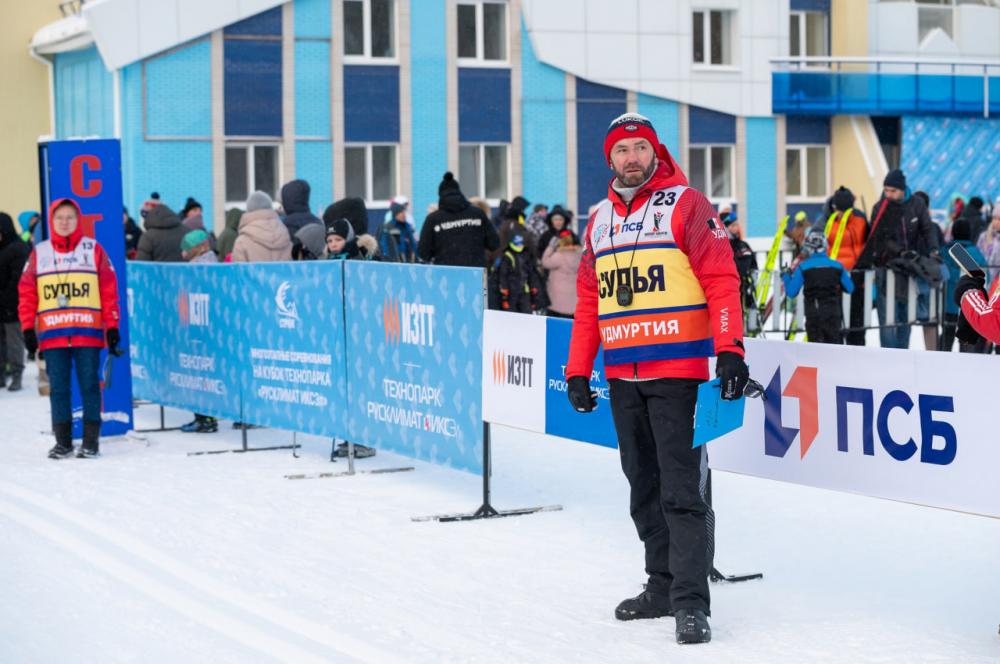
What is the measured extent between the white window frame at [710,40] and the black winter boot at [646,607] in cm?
3232

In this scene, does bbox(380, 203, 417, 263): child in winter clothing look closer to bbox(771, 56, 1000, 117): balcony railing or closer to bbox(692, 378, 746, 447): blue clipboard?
bbox(692, 378, 746, 447): blue clipboard

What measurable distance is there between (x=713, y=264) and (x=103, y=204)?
766 cm

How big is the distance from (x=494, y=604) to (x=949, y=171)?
35735mm

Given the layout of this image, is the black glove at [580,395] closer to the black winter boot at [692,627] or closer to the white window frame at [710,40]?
the black winter boot at [692,627]

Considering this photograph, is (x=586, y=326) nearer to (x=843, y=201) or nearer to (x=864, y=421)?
(x=864, y=421)

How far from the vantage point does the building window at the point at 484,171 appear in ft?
117

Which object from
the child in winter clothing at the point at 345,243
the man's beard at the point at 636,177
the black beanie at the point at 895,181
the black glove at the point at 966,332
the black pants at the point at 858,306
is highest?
the black beanie at the point at 895,181

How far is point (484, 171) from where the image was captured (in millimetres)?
35812

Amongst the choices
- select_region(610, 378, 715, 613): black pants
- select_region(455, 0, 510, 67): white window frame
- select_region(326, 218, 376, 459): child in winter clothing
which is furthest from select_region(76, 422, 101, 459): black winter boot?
select_region(455, 0, 510, 67): white window frame

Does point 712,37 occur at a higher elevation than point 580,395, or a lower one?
higher

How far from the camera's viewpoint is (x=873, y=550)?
784cm

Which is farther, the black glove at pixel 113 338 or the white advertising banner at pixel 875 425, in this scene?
the black glove at pixel 113 338

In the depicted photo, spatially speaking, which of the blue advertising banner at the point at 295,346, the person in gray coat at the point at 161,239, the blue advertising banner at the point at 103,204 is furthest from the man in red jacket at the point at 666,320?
the person in gray coat at the point at 161,239

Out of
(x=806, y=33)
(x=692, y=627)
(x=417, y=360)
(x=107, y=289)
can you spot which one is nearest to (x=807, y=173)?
(x=806, y=33)
